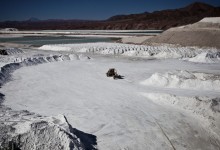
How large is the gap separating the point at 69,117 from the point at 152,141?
8.86 ft

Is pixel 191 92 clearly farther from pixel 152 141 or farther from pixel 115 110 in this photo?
pixel 152 141

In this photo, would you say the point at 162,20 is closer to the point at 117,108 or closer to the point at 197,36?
the point at 197,36

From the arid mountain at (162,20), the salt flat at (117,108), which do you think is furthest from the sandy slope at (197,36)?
the arid mountain at (162,20)

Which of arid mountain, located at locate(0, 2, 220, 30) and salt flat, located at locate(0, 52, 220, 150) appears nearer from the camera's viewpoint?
salt flat, located at locate(0, 52, 220, 150)

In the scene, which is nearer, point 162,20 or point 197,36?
point 197,36

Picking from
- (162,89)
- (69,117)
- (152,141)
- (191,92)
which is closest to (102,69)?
(162,89)

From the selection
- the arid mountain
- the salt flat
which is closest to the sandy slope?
the salt flat

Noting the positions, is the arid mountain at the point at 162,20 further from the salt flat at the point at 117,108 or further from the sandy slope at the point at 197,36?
the salt flat at the point at 117,108

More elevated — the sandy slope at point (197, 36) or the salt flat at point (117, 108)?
the sandy slope at point (197, 36)

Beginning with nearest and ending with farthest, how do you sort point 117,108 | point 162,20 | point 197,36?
1. point 117,108
2. point 197,36
3. point 162,20

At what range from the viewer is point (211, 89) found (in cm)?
1099

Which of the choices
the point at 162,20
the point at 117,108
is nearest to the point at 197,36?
the point at 117,108

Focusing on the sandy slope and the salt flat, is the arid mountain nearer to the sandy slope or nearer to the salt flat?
the sandy slope

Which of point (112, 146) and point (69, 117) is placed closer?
point (112, 146)
